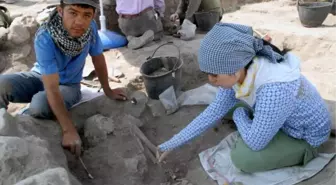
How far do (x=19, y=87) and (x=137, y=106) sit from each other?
3.37 feet

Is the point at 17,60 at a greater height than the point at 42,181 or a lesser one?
lesser

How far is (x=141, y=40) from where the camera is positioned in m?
4.61

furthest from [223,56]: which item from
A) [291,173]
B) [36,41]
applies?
[36,41]

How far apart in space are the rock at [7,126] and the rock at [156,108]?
1327 mm

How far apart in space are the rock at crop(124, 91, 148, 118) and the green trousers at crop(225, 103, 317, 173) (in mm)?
1103

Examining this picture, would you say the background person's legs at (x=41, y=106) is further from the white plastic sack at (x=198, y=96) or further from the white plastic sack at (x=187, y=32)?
the white plastic sack at (x=187, y=32)

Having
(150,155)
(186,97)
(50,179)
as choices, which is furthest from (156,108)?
(50,179)

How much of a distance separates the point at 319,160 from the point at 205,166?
0.80 metres

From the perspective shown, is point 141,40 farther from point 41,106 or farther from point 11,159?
point 11,159

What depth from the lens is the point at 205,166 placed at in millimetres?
2635

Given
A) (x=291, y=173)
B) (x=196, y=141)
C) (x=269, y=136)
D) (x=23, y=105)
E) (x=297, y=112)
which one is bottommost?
(x=23, y=105)

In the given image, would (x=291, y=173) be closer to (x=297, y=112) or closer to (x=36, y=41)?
(x=297, y=112)

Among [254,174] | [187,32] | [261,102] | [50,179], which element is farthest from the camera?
[187,32]

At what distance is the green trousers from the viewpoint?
2.32 m
